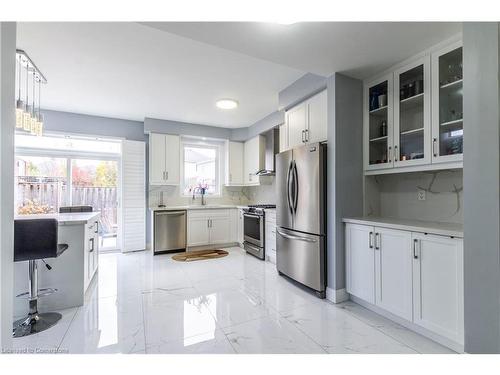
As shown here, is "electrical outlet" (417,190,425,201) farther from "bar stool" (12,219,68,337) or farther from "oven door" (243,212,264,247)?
"bar stool" (12,219,68,337)

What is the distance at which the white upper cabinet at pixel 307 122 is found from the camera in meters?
2.69

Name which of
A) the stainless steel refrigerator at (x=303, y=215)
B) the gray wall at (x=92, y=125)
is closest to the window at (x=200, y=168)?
the gray wall at (x=92, y=125)

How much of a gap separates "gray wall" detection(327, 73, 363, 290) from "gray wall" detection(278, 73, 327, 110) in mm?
170

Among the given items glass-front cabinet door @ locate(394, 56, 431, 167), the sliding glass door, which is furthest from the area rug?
glass-front cabinet door @ locate(394, 56, 431, 167)

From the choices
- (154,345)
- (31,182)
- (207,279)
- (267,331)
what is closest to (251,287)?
(207,279)

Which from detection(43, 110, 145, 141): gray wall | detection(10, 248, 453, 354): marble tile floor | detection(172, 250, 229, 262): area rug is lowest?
detection(172, 250, 229, 262): area rug

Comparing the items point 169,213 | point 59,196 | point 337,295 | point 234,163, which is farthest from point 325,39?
point 59,196

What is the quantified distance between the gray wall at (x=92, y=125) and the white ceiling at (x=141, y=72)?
172 mm

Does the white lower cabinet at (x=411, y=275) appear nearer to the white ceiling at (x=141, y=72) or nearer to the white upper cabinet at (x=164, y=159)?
the white ceiling at (x=141, y=72)

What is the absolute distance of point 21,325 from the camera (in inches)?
78.3

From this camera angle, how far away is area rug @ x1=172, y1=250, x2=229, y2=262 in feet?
13.7

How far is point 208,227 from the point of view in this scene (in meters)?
4.84

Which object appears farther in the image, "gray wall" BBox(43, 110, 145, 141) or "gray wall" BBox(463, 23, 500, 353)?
"gray wall" BBox(43, 110, 145, 141)
